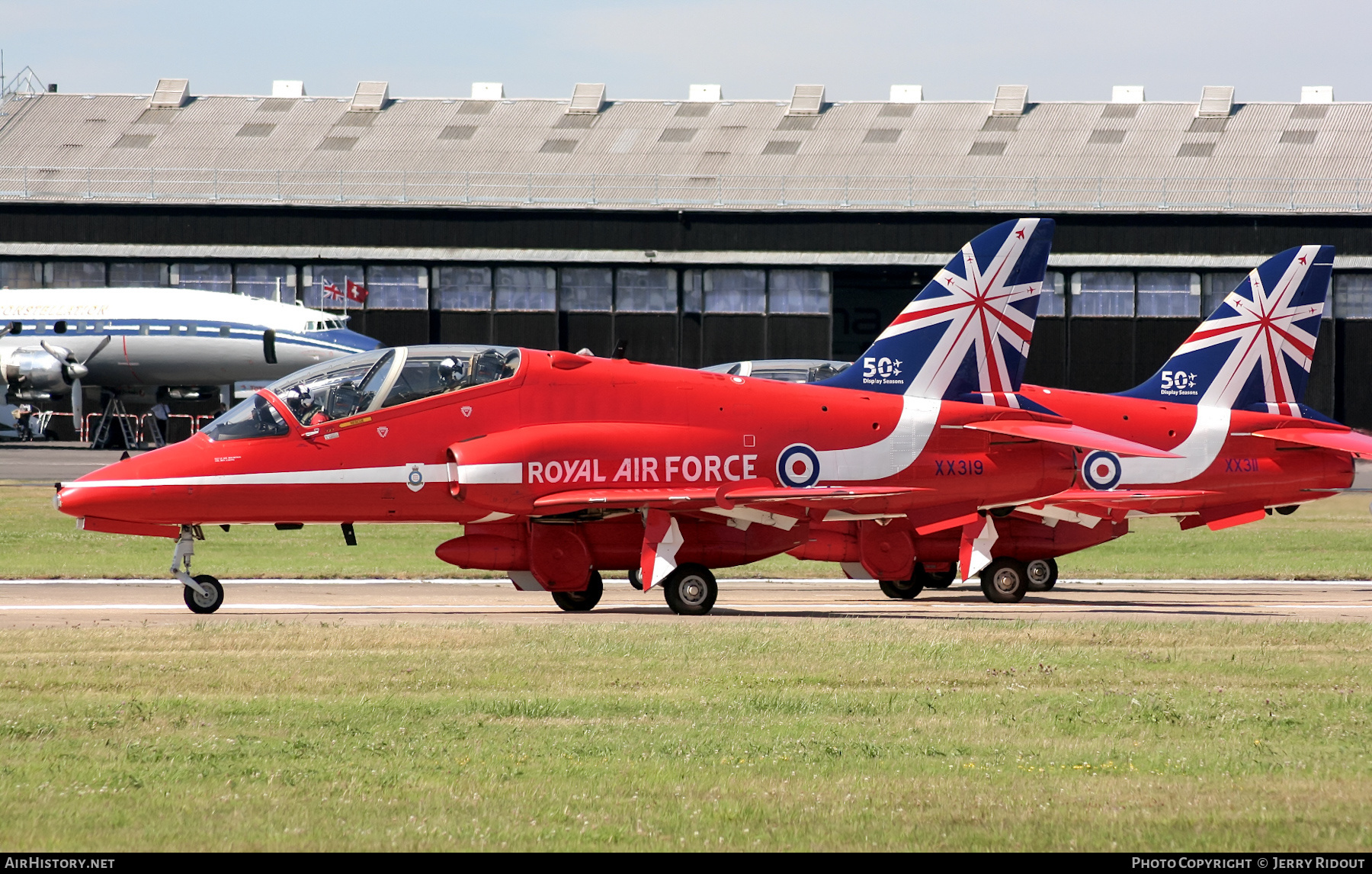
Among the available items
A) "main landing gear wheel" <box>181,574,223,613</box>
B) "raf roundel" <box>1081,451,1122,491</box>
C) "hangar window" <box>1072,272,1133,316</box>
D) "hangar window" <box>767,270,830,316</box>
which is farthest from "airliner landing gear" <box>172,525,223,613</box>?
"hangar window" <box>1072,272,1133,316</box>

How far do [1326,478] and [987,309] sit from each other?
7885mm

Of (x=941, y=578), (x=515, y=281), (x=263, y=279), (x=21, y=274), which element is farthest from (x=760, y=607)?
(x=21, y=274)

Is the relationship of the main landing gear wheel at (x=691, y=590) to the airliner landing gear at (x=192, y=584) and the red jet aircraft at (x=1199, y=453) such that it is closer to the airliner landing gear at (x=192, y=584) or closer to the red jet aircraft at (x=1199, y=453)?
the red jet aircraft at (x=1199, y=453)

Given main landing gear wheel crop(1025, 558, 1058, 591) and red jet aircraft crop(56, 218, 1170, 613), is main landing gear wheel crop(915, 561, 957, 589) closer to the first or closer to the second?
main landing gear wheel crop(1025, 558, 1058, 591)

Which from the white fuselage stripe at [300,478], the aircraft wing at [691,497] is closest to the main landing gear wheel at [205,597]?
the white fuselage stripe at [300,478]

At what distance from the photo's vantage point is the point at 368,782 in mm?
9102

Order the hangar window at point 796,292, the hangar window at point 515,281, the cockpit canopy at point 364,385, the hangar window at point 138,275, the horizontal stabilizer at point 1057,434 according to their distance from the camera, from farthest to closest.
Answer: the hangar window at point 138,275, the hangar window at point 515,281, the hangar window at point 796,292, the horizontal stabilizer at point 1057,434, the cockpit canopy at point 364,385

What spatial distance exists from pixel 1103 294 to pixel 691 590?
46544 millimetres

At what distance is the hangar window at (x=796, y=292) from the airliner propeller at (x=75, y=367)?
25.7 m

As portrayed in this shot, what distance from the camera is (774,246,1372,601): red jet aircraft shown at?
72.3ft

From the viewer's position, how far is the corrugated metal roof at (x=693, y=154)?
64.2 meters

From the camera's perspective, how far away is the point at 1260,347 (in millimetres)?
26109

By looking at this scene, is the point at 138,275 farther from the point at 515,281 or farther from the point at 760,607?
the point at 760,607

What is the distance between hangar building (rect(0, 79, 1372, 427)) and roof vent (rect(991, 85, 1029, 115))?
2.30 m
